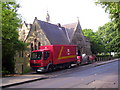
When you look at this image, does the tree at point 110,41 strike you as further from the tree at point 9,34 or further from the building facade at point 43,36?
the tree at point 9,34

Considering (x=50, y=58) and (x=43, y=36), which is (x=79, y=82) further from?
(x=43, y=36)

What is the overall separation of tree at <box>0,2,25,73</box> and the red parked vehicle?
251 centimetres

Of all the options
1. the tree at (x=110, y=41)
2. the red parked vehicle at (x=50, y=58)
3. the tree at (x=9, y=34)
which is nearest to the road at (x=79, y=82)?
the red parked vehicle at (x=50, y=58)

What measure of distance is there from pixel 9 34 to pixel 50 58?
613cm

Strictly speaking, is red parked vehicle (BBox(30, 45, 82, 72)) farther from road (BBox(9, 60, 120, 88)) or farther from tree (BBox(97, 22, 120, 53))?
tree (BBox(97, 22, 120, 53))

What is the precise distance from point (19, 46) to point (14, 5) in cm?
505

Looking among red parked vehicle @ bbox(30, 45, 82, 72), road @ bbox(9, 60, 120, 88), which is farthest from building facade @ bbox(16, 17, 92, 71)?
road @ bbox(9, 60, 120, 88)

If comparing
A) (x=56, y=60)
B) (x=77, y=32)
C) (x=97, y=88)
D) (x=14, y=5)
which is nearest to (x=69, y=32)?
(x=77, y=32)

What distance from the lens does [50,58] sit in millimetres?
17344

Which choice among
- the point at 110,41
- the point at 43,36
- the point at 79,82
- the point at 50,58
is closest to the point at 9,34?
the point at 50,58

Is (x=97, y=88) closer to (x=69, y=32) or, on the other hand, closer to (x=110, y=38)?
(x=69, y=32)

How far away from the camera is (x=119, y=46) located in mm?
49875

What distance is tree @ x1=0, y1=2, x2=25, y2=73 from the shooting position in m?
13.5

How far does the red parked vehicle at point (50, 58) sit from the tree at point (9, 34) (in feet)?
8.22
